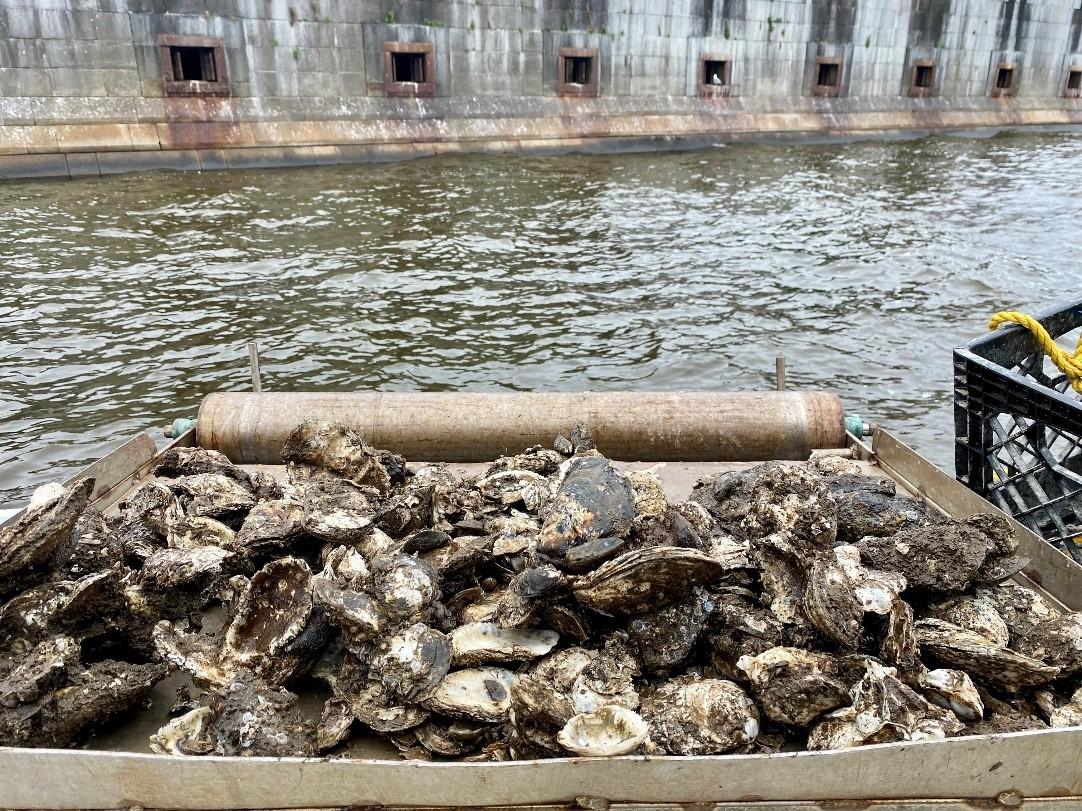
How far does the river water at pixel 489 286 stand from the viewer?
939cm

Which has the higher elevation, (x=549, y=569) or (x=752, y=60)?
(x=752, y=60)

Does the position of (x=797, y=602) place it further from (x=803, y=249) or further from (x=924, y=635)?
(x=803, y=249)

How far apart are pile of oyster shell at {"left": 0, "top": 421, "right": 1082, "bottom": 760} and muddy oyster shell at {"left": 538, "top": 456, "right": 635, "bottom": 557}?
2 centimetres

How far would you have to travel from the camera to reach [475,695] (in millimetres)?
3123

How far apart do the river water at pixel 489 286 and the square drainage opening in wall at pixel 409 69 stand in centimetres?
405

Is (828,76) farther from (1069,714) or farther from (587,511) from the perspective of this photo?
(1069,714)

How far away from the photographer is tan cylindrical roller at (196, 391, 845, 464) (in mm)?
5688

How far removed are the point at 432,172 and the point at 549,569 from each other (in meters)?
20.5

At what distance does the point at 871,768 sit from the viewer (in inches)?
105

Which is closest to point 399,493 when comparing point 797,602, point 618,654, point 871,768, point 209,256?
point 618,654

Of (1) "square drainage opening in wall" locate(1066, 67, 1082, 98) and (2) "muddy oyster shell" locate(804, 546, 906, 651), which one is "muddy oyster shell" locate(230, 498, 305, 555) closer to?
(2) "muddy oyster shell" locate(804, 546, 906, 651)

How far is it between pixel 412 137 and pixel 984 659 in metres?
23.7

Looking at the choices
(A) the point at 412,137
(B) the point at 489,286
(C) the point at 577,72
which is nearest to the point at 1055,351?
A: (B) the point at 489,286

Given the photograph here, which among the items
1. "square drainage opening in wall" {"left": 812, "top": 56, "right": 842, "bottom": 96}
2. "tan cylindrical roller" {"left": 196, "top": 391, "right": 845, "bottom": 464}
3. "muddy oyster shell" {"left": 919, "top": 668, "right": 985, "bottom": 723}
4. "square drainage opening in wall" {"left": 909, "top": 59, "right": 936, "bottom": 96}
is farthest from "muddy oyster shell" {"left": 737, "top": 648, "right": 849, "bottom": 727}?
"square drainage opening in wall" {"left": 909, "top": 59, "right": 936, "bottom": 96}
